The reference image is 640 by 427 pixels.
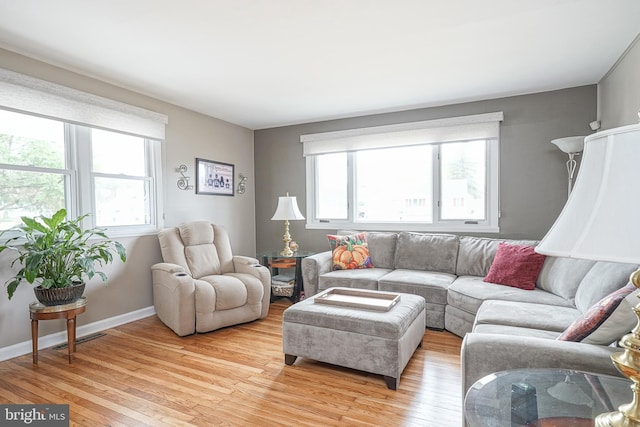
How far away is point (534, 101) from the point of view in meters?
3.60

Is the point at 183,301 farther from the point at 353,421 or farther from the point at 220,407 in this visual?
the point at 353,421

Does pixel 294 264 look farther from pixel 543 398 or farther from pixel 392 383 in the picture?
pixel 543 398

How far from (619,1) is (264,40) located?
2.27 meters

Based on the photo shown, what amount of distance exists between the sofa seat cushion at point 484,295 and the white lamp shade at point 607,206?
209 centimetres

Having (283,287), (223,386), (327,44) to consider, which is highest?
(327,44)

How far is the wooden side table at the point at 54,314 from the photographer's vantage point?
97.0 inches

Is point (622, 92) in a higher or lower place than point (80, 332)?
higher

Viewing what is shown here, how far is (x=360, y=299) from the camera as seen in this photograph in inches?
104

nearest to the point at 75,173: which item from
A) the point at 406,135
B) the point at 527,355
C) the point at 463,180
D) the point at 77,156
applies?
the point at 77,156

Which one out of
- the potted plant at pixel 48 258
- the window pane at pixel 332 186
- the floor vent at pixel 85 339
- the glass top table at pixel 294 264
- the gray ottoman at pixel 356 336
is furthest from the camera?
A: the window pane at pixel 332 186

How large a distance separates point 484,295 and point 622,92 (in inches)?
79.5

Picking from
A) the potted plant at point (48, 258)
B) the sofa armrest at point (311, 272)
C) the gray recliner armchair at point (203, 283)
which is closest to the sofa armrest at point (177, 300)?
the gray recliner armchair at point (203, 283)

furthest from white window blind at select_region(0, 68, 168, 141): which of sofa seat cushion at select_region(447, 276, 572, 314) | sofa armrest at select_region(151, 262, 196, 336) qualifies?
sofa seat cushion at select_region(447, 276, 572, 314)

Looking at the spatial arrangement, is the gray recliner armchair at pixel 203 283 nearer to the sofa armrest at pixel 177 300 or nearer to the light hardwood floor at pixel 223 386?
the sofa armrest at pixel 177 300
